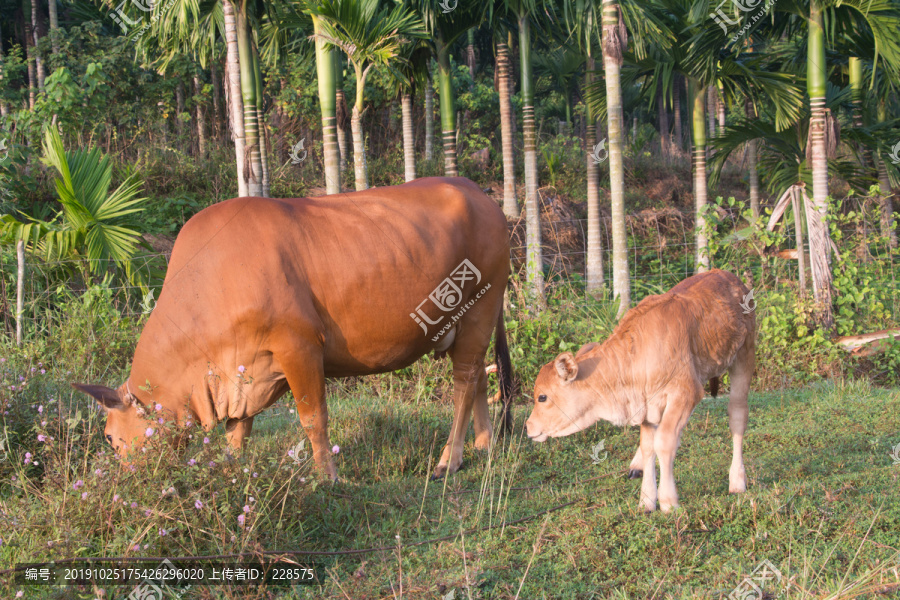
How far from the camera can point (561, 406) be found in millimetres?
4645

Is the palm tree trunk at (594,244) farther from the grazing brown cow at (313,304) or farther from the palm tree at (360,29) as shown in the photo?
the grazing brown cow at (313,304)

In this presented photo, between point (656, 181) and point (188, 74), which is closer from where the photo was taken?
point (188, 74)

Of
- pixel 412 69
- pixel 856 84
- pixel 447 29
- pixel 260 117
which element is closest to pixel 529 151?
pixel 447 29

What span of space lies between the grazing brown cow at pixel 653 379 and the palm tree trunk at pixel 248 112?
6.67m

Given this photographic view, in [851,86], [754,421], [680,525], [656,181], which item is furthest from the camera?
[656,181]

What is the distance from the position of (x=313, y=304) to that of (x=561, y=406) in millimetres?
1771

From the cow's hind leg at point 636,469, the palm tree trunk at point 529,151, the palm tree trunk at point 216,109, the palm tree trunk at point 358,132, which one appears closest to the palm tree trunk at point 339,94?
the palm tree trunk at point 358,132

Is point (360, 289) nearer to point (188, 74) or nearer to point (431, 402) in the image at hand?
point (431, 402)

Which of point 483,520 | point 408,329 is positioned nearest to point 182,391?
point 408,329

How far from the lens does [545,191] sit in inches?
810

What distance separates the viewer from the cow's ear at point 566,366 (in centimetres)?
452

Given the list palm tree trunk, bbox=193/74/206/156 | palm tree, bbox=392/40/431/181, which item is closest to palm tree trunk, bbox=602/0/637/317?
palm tree, bbox=392/40/431/181

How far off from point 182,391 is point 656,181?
22574mm

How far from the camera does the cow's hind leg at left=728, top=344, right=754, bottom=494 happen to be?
15.7 feet
